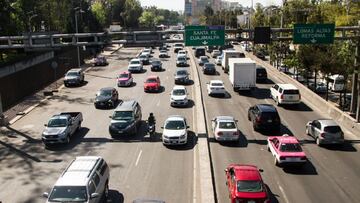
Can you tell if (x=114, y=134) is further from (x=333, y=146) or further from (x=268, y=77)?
(x=268, y=77)

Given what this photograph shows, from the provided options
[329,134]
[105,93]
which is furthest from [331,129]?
[105,93]

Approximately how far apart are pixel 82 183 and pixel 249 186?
7.14 meters

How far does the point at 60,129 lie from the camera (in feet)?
96.9

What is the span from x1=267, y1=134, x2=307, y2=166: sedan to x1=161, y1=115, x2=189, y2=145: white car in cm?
586

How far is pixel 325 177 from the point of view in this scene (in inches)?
929

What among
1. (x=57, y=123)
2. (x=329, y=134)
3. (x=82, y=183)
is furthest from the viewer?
(x=57, y=123)

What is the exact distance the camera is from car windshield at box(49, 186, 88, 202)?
17242mm

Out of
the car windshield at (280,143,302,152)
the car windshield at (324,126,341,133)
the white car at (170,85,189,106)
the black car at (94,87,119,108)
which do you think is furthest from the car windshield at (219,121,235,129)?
the black car at (94,87,119,108)

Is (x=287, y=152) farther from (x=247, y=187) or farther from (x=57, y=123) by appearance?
(x=57, y=123)

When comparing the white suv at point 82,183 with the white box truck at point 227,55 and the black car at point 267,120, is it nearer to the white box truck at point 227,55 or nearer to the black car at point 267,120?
the black car at point 267,120

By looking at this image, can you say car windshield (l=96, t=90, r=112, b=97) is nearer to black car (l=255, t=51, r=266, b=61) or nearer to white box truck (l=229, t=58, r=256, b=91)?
white box truck (l=229, t=58, r=256, b=91)

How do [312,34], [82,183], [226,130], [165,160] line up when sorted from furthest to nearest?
[312,34]
[226,130]
[165,160]
[82,183]

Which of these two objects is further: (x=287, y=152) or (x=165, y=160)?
(x=165, y=160)

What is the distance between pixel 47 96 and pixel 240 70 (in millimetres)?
20607
